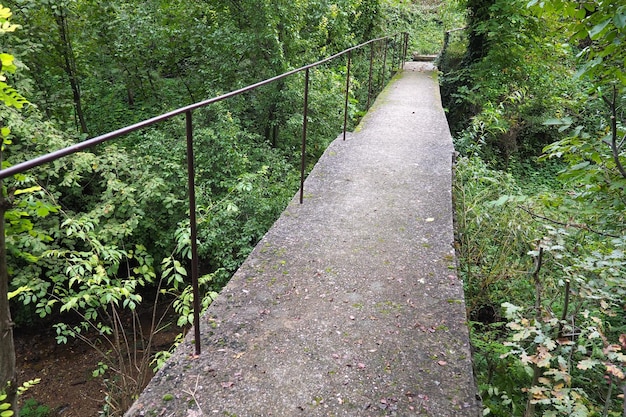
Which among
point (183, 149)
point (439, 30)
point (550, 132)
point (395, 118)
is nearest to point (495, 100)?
point (550, 132)

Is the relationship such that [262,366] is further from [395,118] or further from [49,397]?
[395,118]

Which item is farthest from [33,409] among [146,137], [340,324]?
[340,324]

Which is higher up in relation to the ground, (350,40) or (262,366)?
(350,40)

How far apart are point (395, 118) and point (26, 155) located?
4.89m

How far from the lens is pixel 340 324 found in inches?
89.2

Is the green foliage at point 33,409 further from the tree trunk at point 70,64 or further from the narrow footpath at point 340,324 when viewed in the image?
the tree trunk at point 70,64

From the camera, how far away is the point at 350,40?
902 centimetres

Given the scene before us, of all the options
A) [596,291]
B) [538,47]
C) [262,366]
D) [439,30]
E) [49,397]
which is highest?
[439,30]

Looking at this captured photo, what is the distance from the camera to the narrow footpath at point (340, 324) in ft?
5.88

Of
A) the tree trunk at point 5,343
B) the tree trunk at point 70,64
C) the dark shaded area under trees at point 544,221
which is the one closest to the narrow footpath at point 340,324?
the dark shaded area under trees at point 544,221

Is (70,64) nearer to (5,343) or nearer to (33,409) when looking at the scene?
(33,409)

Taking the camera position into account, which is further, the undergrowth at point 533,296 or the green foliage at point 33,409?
the green foliage at point 33,409

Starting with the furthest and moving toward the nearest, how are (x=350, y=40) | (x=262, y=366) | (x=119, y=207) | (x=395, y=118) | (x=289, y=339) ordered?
(x=350, y=40)
(x=395, y=118)
(x=119, y=207)
(x=289, y=339)
(x=262, y=366)

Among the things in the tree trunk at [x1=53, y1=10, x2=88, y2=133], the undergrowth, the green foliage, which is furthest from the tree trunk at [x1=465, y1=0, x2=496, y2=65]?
the green foliage
